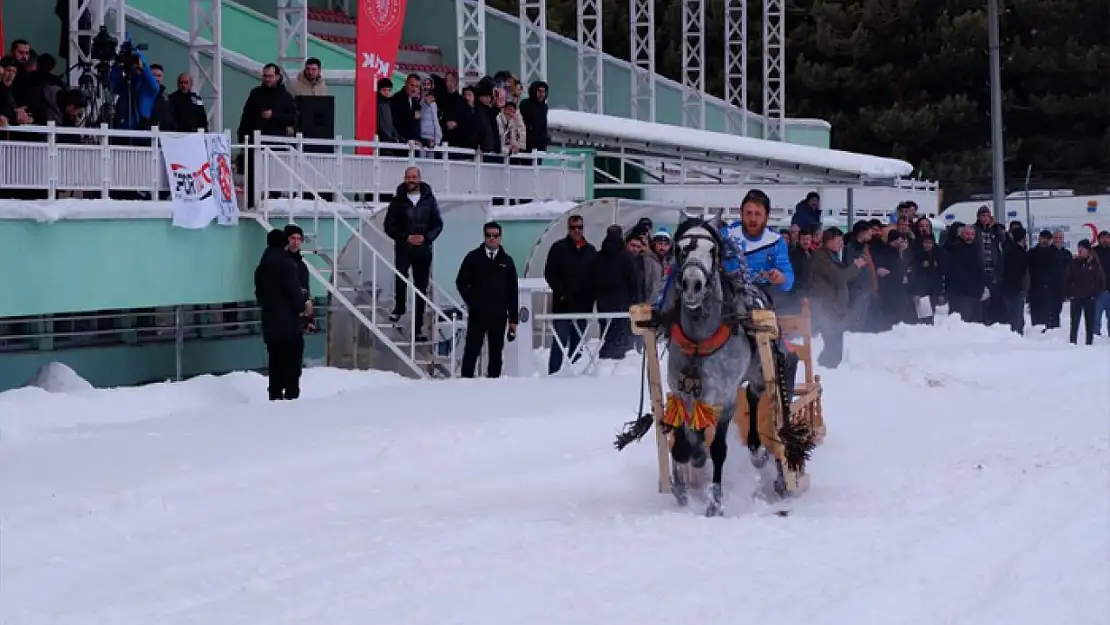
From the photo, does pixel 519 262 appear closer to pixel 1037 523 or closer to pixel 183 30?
pixel 183 30

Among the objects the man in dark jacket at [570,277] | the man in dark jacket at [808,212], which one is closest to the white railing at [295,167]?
the man in dark jacket at [570,277]

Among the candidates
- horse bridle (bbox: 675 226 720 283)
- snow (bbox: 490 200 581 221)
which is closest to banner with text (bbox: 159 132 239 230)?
snow (bbox: 490 200 581 221)

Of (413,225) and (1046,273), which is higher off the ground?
(413,225)

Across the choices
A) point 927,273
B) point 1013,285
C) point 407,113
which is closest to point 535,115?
point 407,113

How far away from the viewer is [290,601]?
340 inches

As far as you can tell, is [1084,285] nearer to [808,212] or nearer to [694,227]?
Result: [808,212]

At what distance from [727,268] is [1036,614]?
11.7ft

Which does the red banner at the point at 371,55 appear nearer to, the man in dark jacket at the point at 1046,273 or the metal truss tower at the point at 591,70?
the man in dark jacket at the point at 1046,273

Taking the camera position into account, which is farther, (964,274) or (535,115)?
(964,274)

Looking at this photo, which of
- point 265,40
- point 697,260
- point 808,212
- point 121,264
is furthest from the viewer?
point 265,40

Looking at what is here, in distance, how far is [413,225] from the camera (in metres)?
19.8

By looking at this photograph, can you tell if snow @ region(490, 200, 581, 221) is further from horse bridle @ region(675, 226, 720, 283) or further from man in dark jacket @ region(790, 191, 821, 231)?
horse bridle @ region(675, 226, 720, 283)

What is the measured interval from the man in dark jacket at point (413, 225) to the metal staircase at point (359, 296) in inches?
7.1

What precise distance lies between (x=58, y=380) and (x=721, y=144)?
19.8 metres
